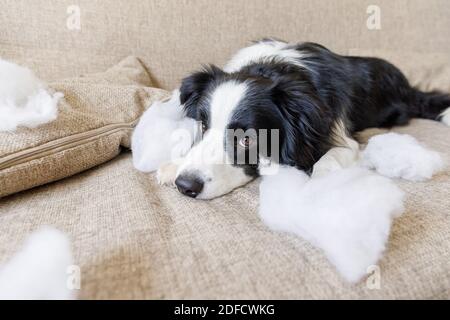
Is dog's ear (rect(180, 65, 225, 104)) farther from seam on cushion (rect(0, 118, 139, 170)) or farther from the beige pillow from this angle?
seam on cushion (rect(0, 118, 139, 170))

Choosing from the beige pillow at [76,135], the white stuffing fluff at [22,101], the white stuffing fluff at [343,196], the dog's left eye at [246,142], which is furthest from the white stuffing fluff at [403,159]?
the white stuffing fluff at [22,101]

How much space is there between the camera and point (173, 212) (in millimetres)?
842

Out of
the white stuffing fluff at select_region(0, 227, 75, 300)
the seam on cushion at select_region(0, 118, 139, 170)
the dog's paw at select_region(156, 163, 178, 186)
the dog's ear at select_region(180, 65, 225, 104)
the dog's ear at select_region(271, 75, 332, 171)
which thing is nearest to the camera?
the white stuffing fluff at select_region(0, 227, 75, 300)

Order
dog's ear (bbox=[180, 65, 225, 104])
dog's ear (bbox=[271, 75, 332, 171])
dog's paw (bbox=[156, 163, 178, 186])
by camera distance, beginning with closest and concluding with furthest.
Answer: dog's paw (bbox=[156, 163, 178, 186]), dog's ear (bbox=[271, 75, 332, 171]), dog's ear (bbox=[180, 65, 225, 104])

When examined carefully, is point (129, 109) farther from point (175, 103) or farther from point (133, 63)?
point (133, 63)

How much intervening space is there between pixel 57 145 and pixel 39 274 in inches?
19.2

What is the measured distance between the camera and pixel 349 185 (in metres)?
0.73

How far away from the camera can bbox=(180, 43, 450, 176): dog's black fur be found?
1.14 m

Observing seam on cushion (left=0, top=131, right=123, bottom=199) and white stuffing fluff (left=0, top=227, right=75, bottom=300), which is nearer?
white stuffing fluff (left=0, top=227, right=75, bottom=300)

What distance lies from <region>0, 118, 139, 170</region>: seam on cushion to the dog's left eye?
39 centimetres

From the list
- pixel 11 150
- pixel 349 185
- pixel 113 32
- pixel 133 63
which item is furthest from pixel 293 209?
pixel 113 32

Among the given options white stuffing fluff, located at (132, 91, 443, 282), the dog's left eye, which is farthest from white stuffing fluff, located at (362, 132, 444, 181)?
the dog's left eye
